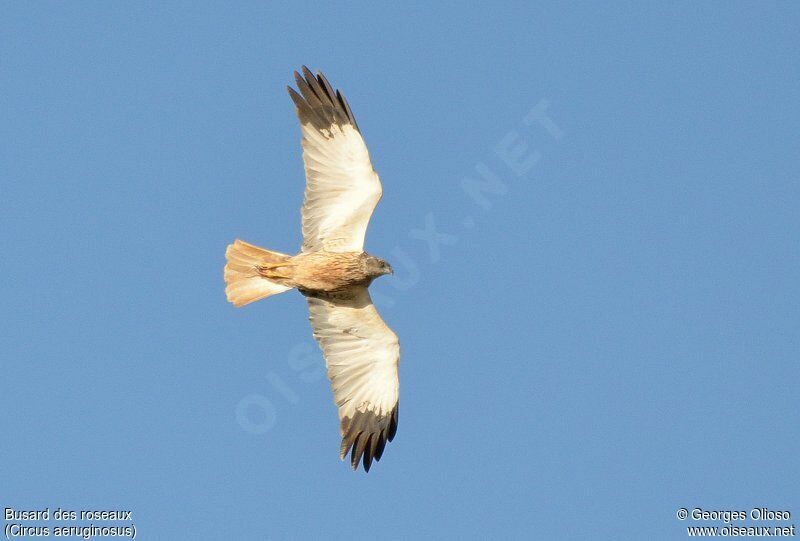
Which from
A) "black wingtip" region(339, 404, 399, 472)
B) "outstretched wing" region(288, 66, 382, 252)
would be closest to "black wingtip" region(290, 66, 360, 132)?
"outstretched wing" region(288, 66, 382, 252)

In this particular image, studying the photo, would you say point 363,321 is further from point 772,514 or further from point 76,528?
point 772,514

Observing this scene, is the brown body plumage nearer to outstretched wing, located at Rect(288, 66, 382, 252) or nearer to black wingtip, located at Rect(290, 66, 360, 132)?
outstretched wing, located at Rect(288, 66, 382, 252)

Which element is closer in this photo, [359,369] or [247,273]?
[247,273]

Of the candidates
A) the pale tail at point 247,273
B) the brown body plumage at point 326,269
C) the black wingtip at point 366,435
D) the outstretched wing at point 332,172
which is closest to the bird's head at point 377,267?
the brown body plumage at point 326,269

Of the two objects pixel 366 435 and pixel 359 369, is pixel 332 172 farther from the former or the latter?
pixel 366 435

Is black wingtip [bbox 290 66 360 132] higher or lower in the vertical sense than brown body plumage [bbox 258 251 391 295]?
higher

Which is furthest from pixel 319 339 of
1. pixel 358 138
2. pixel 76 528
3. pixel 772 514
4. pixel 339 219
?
pixel 772 514

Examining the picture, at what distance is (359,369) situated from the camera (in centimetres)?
1425

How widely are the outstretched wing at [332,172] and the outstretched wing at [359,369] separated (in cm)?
72

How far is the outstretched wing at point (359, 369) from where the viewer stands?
14.1 m

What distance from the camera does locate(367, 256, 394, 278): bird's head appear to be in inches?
541

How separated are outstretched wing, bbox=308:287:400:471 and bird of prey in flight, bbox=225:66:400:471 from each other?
0.01 meters

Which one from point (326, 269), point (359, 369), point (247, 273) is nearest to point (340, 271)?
point (326, 269)

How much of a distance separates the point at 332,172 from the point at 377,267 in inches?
44.7
